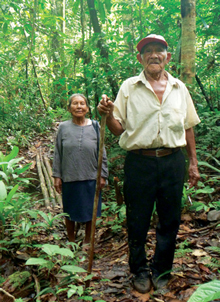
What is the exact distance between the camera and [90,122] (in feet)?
12.0

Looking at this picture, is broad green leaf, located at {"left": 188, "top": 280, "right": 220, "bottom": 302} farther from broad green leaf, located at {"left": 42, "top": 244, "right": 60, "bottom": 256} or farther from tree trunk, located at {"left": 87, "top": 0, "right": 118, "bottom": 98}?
tree trunk, located at {"left": 87, "top": 0, "right": 118, "bottom": 98}

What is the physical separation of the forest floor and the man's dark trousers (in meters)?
0.21

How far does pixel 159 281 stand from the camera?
2488mm

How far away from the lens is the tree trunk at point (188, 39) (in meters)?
3.95

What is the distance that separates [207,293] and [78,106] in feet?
8.96

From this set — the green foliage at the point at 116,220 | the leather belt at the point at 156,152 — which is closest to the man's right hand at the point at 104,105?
the leather belt at the point at 156,152

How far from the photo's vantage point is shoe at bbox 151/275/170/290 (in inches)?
96.2

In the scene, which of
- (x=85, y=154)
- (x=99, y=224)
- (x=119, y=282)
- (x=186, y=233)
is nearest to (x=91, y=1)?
(x=85, y=154)

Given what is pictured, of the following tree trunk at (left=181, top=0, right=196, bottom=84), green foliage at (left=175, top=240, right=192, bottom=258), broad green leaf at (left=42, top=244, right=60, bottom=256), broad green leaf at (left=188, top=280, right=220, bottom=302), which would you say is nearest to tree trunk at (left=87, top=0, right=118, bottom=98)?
tree trunk at (left=181, top=0, right=196, bottom=84)

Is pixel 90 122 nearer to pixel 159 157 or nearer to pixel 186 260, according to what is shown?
pixel 159 157

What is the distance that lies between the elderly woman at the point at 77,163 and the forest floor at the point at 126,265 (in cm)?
50

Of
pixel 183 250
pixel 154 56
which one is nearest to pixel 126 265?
pixel 183 250

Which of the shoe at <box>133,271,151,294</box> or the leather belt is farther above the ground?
the leather belt

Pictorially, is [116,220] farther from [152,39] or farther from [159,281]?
[152,39]
